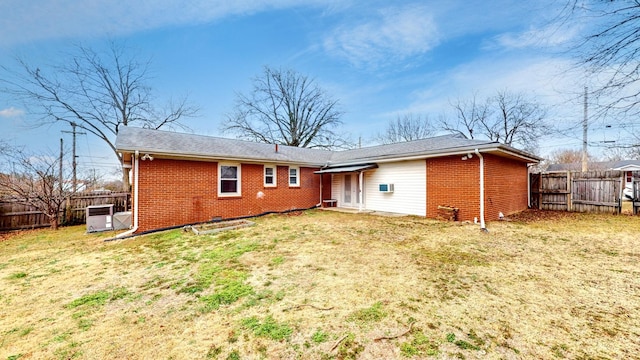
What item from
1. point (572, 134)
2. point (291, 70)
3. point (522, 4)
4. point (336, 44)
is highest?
point (291, 70)

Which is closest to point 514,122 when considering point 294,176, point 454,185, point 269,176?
point 454,185

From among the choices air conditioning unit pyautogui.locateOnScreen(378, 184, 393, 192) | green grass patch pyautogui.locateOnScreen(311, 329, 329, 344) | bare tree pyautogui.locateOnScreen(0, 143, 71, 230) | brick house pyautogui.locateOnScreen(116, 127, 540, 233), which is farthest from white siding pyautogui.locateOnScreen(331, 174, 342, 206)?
bare tree pyautogui.locateOnScreen(0, 143, 71, 230)

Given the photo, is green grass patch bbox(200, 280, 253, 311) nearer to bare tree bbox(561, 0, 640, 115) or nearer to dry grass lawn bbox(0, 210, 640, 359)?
dry grass lawn bbox(0, 210, 640, 359)

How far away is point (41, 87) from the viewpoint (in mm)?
14758

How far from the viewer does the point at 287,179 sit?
1193cm

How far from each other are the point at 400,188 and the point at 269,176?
5994 millimetres

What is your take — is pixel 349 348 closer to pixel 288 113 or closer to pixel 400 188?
pixel 400 188

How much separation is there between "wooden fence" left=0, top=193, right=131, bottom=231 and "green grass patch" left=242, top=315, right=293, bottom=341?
1130 cm

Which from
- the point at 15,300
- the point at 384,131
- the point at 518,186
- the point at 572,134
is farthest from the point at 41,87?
the point at 384,131

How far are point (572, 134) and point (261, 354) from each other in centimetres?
551

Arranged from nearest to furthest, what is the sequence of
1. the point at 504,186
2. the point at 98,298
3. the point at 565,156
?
the point at 98,298 < the point at 504,186 < the point at 565,156

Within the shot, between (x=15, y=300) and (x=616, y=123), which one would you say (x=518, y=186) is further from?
(x=15, y=300)

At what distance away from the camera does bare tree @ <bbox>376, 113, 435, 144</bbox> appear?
2702cm

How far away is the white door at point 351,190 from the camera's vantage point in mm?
12750
